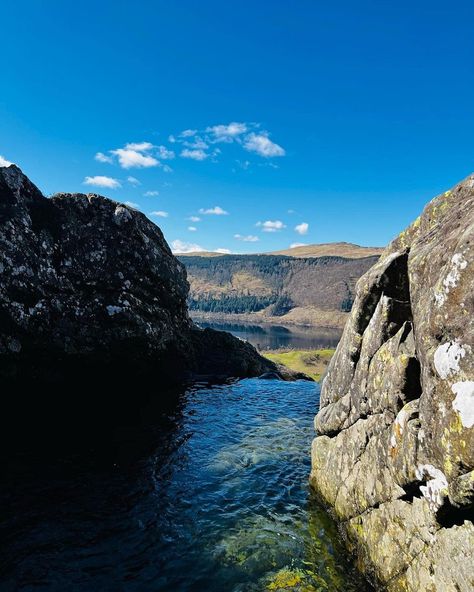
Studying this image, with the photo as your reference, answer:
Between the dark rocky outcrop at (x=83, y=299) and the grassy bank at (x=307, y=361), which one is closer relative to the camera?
the dark rocky outcrop at (x=83, y=299)

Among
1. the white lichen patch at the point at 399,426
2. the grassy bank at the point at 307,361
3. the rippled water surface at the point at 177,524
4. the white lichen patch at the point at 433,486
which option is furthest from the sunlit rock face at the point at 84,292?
the grassy bank at the point at 307,361

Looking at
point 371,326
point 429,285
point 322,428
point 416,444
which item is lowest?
point 322,428

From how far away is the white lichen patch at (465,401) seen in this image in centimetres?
805

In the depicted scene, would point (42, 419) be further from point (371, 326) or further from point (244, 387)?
point (371, 326)

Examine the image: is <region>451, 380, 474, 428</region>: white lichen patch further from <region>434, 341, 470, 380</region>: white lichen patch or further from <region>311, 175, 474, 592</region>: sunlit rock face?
<region>434, 341, 470, 380</region>: white lichen patch

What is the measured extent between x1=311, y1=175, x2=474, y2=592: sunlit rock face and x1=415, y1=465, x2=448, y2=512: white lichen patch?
33mm

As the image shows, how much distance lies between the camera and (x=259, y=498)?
1554cm

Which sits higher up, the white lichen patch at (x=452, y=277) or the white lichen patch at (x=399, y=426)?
the white lichen patch at (x=452, y=277)

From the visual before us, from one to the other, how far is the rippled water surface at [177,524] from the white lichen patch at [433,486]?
3.59 metres

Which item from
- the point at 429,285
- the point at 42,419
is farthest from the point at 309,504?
the point at 42,419

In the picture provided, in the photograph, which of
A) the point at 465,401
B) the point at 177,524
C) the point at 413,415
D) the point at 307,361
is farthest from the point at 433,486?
the point at 307,361

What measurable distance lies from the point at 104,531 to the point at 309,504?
723 cm

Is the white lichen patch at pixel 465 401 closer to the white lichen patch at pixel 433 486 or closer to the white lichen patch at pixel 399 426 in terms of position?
the white lichen patch at pixel 433 486

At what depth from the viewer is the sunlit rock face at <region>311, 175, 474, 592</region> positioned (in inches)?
335
